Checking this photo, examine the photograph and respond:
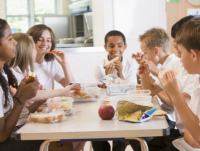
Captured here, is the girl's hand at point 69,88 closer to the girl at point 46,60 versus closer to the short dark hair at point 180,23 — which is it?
the girl at point 46,60

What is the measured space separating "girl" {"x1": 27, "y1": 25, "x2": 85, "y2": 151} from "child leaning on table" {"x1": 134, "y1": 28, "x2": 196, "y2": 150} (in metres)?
0.79

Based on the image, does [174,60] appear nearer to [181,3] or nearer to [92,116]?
[92,116]

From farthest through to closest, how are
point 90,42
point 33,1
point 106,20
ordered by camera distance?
point 33,1, point 90,42, point 106,20

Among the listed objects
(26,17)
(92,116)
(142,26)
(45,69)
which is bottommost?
(92,116)

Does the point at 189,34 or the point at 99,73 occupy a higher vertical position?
the point at 189,34

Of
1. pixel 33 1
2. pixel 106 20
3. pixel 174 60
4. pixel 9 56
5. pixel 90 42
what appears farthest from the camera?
pixel 33 1

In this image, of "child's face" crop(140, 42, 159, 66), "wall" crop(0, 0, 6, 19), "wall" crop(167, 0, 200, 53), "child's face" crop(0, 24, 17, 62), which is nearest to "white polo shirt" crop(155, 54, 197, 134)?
"child's face" crop(140, 42, 159, 66)

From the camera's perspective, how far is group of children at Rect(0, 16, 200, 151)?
108cm

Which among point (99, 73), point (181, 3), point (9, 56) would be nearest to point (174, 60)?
point (99, 73)

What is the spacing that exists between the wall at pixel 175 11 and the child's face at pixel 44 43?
7.58 feet

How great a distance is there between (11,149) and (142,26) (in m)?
3.22

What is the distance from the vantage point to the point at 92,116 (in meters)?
1.16

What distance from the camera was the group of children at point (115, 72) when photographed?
1.08 metres

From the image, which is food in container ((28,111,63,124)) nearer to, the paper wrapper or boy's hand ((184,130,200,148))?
the paper wrapper
